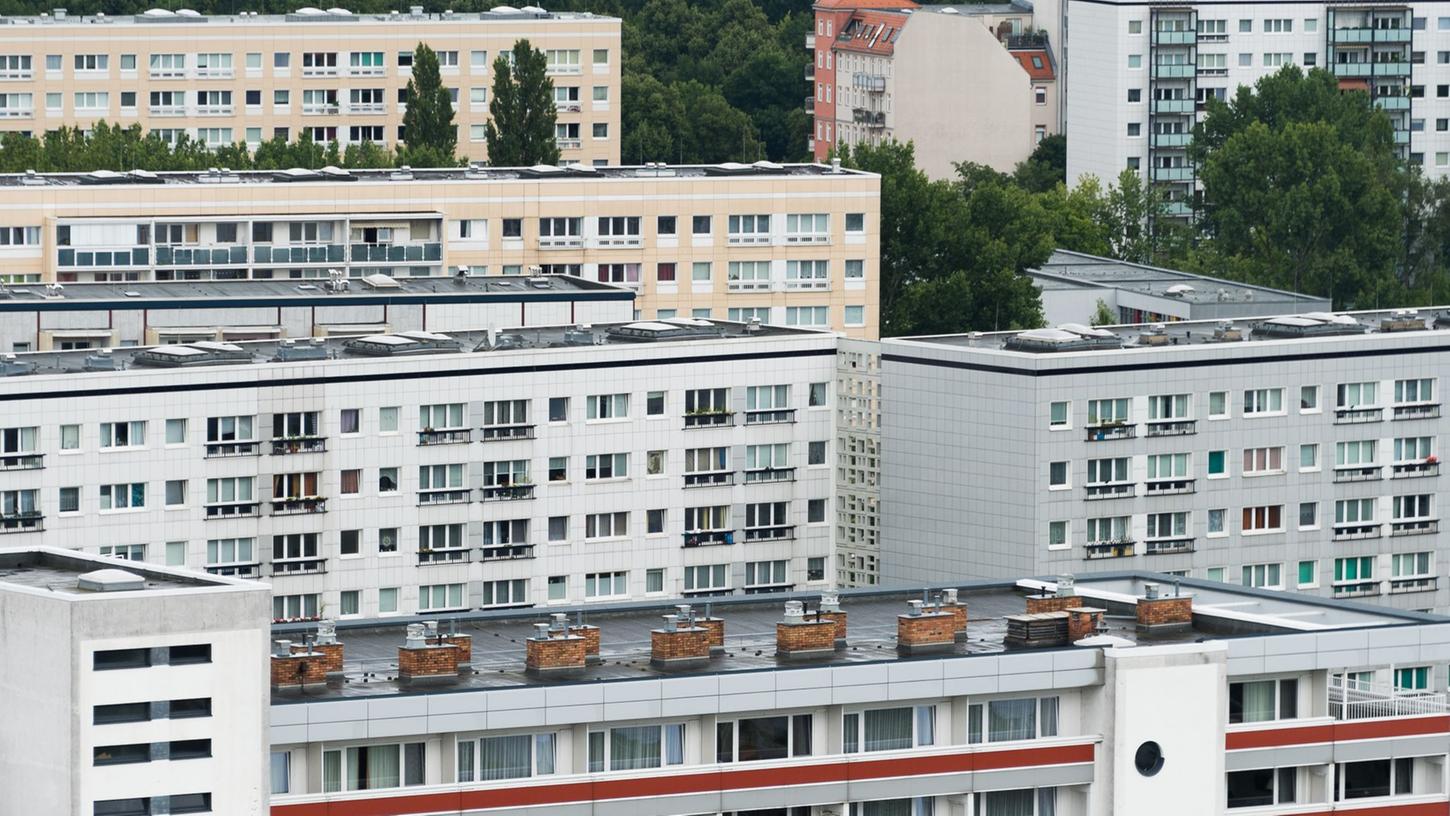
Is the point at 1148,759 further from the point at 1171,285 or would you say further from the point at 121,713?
the point at 1171,285

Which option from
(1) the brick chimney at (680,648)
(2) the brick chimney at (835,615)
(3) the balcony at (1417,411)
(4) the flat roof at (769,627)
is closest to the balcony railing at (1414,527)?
(3) the balcony at (1417,411)

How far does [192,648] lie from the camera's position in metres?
74.2

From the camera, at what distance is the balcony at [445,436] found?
413 ft

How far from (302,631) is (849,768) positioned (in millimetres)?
12160

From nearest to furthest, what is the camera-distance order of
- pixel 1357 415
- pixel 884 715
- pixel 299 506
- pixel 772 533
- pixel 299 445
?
pixel 884 715, pixel 299 445, pixel 299 506, pixel 772 533, pixel 1357 415

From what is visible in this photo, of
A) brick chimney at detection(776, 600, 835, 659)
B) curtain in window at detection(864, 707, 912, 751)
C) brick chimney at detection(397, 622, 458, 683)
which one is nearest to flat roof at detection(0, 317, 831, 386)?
brick chimney at detection(397, 622, 458, 683)

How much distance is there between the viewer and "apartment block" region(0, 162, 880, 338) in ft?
540

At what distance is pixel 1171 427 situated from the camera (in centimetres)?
13100

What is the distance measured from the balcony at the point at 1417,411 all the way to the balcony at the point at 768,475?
21.1m

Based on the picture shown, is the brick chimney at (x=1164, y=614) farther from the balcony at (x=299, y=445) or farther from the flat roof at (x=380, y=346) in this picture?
the flat roof at (x=380, y=346)

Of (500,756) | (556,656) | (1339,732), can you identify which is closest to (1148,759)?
(1339,732)

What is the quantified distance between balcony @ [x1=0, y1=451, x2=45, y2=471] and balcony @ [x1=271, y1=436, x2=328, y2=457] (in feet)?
25.9

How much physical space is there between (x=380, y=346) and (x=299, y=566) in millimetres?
7835

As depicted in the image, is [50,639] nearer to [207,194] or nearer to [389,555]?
[389,555]
